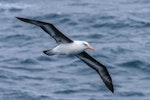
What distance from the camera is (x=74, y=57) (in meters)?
24.5

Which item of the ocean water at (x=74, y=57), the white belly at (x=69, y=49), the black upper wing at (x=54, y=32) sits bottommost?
the ocean water at (x=74, y=57)

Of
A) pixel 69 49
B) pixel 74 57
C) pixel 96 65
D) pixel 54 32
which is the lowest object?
pixel 74 57

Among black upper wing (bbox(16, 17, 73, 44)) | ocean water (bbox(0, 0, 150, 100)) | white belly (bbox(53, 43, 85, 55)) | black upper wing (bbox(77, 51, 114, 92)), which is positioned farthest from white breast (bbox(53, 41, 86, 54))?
ocean water (bbox(0, 0, 150, 100))

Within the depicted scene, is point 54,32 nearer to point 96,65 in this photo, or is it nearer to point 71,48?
point 71,48

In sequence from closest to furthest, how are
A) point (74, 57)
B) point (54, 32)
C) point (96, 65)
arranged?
point (54, 32) → point (96, 65) → point (74, 57)

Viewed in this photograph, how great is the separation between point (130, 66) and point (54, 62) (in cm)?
315

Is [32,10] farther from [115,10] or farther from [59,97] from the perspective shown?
[59,97]

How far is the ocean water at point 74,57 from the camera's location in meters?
21.5

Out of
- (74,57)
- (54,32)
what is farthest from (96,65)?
(74,57)

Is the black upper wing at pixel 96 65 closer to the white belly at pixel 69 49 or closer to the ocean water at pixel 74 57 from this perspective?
the white belly at pixel 69 49

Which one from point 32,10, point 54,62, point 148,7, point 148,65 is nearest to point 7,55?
point 54,62

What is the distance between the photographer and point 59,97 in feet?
68.7

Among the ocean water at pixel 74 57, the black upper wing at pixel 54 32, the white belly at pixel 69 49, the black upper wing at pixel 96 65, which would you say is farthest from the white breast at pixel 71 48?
the ocean water at pixel 74 57

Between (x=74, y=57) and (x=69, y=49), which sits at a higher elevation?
(x=69, y=49)
